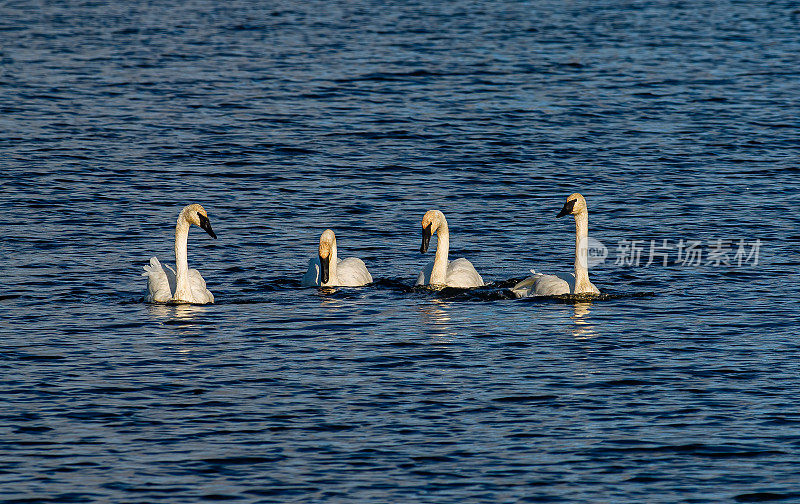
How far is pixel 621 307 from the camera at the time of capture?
63.8 feet

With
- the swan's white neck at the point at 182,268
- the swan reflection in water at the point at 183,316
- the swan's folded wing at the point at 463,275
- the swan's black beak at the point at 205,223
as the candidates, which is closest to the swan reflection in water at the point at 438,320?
the swan's folded wing at the point at 463,275

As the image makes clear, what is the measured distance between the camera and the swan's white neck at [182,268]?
19438mm

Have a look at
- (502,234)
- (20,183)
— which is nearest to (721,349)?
Answer: (502,234)

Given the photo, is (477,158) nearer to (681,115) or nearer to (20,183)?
(681,115)

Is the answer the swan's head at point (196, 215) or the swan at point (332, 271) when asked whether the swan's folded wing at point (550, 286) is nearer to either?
the swan at point (332, 271)

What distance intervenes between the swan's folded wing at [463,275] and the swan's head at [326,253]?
1.69 m

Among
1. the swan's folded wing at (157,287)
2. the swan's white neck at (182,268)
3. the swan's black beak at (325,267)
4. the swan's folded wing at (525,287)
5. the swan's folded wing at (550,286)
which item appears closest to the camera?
the swan's white neck at (182,268)

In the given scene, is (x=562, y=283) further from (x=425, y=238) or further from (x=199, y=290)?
(x=199, y=290)

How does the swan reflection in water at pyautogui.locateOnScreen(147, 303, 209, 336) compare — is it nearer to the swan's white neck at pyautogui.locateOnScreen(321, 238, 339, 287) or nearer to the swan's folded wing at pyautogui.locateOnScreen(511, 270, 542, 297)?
the swan's white neck at pyautogui.locateOnScreen(321, 238, 339, 287)

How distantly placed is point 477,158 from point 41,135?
9.63 metres

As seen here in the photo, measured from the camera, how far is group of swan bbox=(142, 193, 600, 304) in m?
19.6

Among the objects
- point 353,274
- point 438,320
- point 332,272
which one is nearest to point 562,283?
point 438,320

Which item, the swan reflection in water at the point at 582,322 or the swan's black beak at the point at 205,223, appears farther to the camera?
the swan's black beak at the point at 205,223
